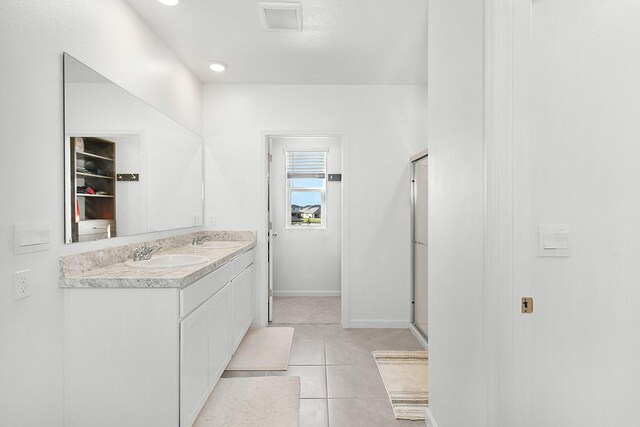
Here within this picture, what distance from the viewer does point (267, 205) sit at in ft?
12.2

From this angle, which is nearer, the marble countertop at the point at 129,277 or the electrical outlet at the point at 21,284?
the electrical outlet at the point at 21,284

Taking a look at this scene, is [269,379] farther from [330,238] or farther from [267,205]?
[330,238]

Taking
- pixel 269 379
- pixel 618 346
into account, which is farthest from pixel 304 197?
pixel 618 346

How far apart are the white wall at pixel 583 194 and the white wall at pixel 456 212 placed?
184 mm

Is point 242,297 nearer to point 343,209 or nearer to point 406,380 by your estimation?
point 343,209

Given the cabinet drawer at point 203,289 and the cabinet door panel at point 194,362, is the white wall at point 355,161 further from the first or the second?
the cabinet door panel at point 194,362

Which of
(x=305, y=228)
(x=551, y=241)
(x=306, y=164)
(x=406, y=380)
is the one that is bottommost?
(x=406, y=380)

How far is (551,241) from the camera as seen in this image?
1189mm

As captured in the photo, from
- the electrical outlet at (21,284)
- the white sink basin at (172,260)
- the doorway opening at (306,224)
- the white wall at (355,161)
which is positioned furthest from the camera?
the doorway opening at (306,224)

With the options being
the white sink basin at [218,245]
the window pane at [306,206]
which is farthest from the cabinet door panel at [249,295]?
the window pane at [306,206]

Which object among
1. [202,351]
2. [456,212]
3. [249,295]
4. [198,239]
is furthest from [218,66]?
[456,212]

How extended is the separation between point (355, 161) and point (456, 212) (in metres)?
2.22

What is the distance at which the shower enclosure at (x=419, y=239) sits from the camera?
10.6 feet

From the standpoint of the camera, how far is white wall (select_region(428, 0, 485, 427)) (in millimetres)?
1317
